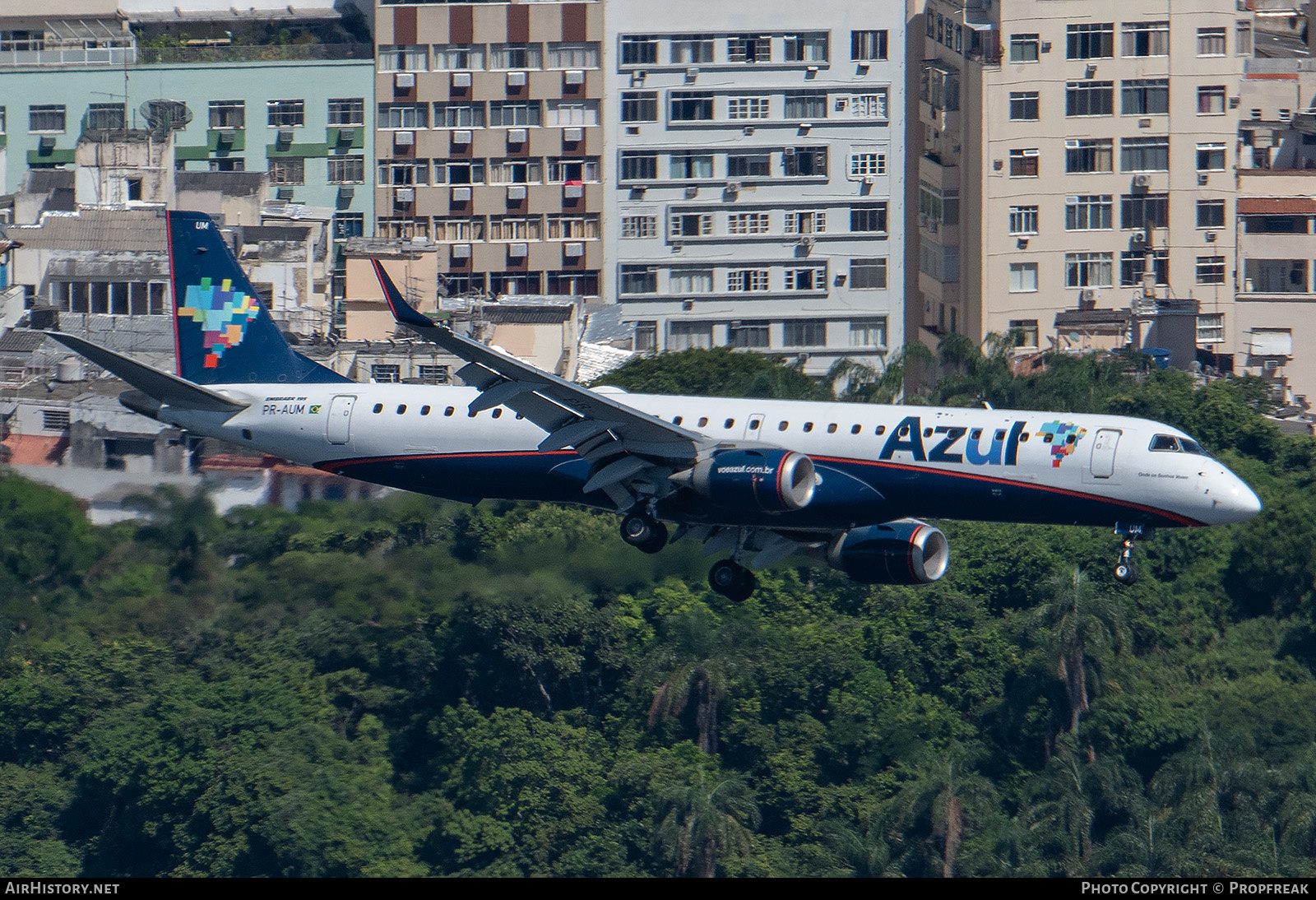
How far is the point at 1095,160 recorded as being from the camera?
4653 inches

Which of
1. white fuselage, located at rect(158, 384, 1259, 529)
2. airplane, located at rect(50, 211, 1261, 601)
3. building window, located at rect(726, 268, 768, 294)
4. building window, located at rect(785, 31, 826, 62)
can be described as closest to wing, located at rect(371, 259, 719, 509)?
airplane, located at rect(50, 211, 1261, 601)

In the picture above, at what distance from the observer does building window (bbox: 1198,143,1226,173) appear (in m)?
118

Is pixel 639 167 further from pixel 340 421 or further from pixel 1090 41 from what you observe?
pixel 340 421

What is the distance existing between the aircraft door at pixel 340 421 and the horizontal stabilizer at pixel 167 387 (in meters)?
2.72

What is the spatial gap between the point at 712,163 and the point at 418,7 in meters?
20.2

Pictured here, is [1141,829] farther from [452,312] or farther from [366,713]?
[452,312]

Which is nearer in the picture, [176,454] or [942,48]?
[176,454]

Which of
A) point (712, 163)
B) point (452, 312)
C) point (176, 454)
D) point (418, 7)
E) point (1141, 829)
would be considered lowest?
point (1141, 829)

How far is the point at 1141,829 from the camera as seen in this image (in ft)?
284

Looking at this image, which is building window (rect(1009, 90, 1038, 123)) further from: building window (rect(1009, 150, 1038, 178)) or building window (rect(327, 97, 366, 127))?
building window (rect(327, 97, 366, 127))

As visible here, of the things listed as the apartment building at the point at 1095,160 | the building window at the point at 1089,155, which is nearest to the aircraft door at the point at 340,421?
the apartment building at the point at 1095,160

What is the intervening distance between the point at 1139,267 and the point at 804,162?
2210 centimetres

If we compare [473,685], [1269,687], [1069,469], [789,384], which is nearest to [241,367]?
[1069,469]

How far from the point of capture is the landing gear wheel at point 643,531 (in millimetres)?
52844
